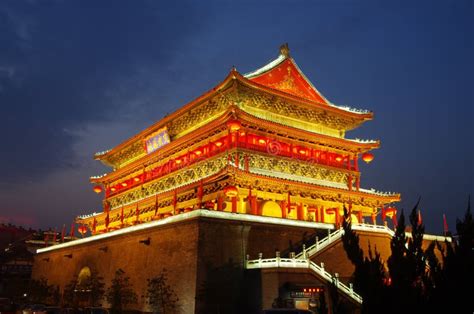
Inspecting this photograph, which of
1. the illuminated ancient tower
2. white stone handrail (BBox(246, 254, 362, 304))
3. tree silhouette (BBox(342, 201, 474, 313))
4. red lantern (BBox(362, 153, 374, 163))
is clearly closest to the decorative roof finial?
the illuminated ancient tower

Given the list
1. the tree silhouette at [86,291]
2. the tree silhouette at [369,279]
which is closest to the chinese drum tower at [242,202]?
the tree silhouette at [86,291]

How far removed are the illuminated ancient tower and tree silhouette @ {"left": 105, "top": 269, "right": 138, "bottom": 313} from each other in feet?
15.6

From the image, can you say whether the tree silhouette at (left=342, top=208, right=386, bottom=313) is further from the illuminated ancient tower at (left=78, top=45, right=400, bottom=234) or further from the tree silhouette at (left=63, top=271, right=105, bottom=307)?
the tree silhouette at (left=63, top=271, right=105, bottom=307)

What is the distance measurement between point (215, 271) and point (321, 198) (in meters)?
9.66

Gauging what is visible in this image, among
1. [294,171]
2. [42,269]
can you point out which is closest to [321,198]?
[294,171]

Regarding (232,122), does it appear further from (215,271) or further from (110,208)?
(110,208)

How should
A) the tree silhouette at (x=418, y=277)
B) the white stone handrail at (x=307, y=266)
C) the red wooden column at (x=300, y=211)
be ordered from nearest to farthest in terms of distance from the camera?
1. the tree silhouette at (x=418, y=277)
2. the white stone handrail at (x=307, y=266)
3. the red wooden column at (x=300, y=211)

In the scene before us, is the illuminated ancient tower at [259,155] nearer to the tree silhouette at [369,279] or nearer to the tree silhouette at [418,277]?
the tree silhouette at [369,279]

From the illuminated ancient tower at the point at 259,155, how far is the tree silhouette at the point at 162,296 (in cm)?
480

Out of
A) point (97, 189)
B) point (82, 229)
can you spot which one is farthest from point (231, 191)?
point (82, 229)

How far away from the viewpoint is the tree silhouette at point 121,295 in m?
→ 20.8

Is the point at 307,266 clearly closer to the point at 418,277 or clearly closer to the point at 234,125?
the point at 234,125

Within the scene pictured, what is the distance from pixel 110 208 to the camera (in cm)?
3497

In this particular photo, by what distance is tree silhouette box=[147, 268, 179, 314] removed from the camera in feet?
60.4
